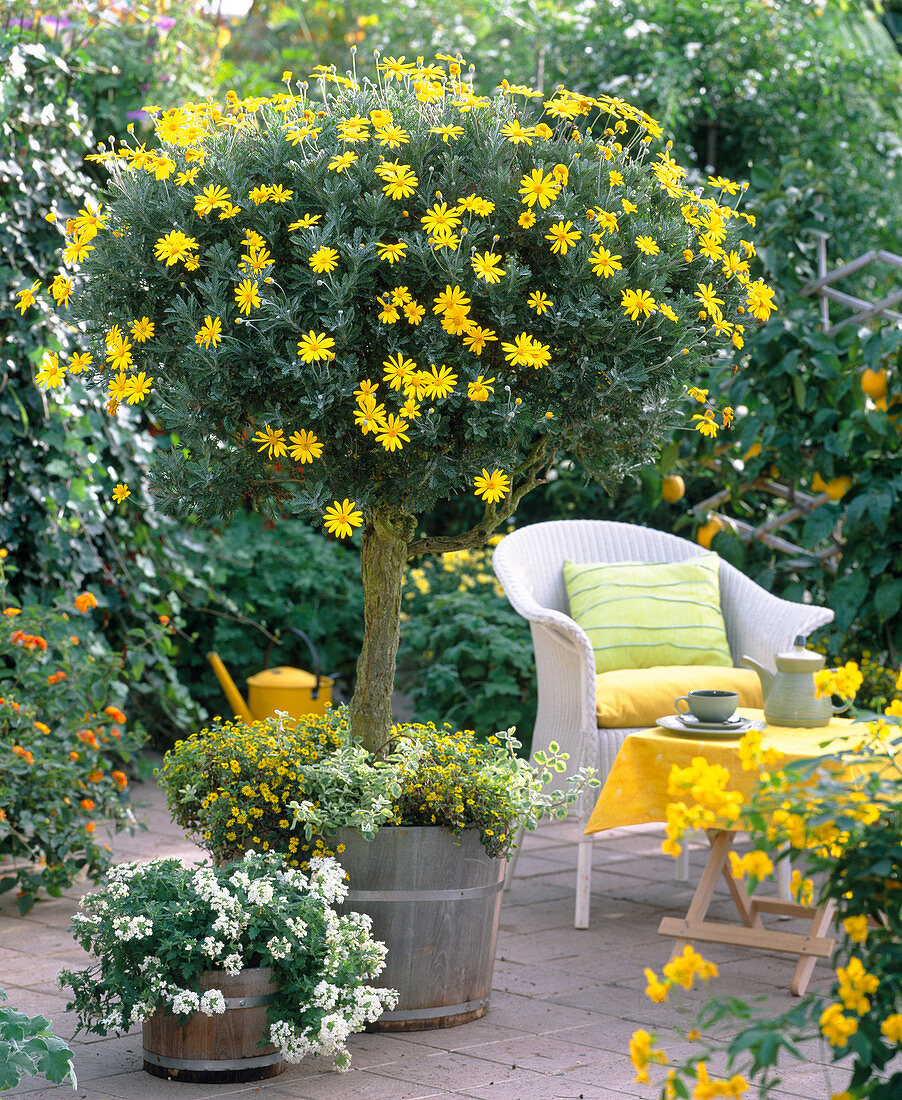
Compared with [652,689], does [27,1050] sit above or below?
below

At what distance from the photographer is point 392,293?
2.08 meters

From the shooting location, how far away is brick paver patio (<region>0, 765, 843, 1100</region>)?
2150 millimetres

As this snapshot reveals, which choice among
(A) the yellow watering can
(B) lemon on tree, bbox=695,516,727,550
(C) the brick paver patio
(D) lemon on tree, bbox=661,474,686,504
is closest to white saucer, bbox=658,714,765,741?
(C) the brick paver patio

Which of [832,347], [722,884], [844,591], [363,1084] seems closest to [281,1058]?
[363,1084]

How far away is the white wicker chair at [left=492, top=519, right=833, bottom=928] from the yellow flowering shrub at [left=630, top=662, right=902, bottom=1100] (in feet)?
5.72

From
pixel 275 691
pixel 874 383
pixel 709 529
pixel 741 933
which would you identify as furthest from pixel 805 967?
pixel 275 691

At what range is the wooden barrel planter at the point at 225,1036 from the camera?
6.98ft

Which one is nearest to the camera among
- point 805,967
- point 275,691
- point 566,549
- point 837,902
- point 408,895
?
point 837,902

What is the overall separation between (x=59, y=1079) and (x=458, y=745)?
1006mm

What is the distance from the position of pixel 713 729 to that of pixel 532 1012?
71 centimetres

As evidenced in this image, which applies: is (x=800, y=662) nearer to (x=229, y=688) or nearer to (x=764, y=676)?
(x=764, y=676)

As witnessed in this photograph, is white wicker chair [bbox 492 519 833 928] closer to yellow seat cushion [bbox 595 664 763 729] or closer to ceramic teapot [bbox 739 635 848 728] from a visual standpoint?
yellow seat cushion [bbox 595 664 763 729]

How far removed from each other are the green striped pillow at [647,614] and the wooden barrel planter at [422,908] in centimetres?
126

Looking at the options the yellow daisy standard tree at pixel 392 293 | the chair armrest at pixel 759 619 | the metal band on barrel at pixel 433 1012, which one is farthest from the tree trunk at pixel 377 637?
the chair armrest at pixel 759 619
